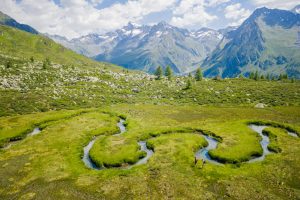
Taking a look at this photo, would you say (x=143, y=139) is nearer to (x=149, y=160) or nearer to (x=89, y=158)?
(x=149, y=160)

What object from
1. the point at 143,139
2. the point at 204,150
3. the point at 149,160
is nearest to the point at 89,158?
the point at 149,160

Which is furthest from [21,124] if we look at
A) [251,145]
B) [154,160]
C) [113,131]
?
[251,145]

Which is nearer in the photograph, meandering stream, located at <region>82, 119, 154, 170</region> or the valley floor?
the valley floor

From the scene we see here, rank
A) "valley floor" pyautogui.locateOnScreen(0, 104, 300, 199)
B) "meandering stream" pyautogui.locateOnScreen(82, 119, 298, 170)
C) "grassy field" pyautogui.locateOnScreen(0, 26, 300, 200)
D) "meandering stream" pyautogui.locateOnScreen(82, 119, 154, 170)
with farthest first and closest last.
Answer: "meandering stream" pyautogui.locateOnScreen(82, 119, 298, 170), "meandering stream" pyautogui.locateOnScreen(82, 119, 154, 170), "grassy field" pyautogui.locateOnScreen(0, 26, 300, 200), "valley floor" pyautogui.locateOnScreen(0, 104, 300, 199)

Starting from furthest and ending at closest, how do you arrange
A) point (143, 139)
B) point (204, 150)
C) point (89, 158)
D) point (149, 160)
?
point (143, 139)
point (204, 150)
point (89, 158)
point (149, 160)

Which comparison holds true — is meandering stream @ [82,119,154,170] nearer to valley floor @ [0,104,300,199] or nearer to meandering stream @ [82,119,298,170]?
meandering stream @ [82,119,298,170]

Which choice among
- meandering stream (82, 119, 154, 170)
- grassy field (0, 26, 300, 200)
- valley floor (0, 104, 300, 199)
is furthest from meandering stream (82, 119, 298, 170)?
valley floor (0, 104, 300, 199)

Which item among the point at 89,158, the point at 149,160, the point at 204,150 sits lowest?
the point at 89,158

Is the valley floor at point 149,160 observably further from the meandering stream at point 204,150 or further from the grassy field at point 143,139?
the meandering stream at point 204,150

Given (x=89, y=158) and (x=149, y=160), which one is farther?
(x=89, y=158)
